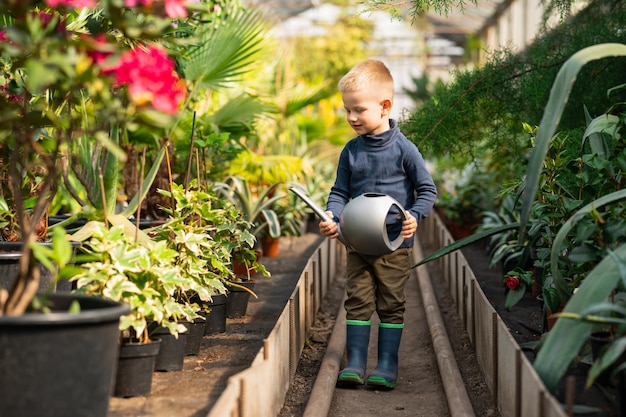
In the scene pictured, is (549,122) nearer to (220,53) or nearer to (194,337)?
(194,337)

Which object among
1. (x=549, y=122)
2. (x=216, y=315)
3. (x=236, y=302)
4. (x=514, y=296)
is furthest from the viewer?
(x=236, y=302)

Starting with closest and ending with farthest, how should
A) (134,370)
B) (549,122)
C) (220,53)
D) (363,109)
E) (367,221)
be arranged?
(549,122)
(134,370)
(367,221)
(363,109)
(220,53)

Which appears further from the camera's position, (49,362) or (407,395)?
(407,395)

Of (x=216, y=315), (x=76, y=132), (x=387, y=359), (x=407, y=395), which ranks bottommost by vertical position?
(x=407, y=395)

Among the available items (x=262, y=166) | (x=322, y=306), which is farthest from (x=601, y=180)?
(x=262, y=166)

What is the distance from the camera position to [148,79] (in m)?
2.12

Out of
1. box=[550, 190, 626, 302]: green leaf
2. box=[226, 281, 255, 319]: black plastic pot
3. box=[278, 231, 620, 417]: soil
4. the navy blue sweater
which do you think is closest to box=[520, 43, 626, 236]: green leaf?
box=[550, 190, 626, 302]: green leaf

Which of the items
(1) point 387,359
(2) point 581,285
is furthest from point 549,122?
(1) point 387,359

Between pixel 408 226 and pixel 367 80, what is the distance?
58 cm

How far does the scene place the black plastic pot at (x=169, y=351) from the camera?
3.06 m

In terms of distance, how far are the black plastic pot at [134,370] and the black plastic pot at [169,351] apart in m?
0.24

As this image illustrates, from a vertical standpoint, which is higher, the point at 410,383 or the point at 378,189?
the point at 378,189

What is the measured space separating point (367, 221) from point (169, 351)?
2.80 ft

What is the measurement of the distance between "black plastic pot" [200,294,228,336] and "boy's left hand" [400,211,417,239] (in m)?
0.81
